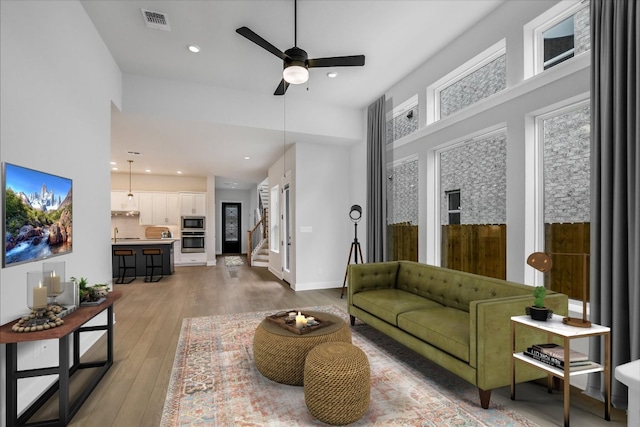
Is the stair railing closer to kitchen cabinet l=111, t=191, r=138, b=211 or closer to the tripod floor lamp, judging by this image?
kitchen cabinet l=111, t=191, r=138, b=211

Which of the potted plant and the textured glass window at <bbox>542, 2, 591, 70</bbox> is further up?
the textured glass window at <bbox>542, 2, 591, 70</bbox>

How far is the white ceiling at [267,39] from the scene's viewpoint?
3.36 meters

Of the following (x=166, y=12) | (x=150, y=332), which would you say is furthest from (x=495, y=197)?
(x=150, y=332)

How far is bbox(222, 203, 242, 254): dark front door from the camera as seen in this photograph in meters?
14.4

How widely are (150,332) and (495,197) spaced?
4361mm

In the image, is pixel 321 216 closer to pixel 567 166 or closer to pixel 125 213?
pixel 567 166

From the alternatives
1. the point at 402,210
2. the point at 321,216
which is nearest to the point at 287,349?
the point at 402,210

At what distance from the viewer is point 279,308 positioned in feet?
16.5

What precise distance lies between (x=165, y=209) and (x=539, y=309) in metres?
10.3

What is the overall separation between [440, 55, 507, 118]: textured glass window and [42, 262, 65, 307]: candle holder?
176 inches

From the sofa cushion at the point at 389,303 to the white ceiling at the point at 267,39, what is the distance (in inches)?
121

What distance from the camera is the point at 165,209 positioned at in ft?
33.5

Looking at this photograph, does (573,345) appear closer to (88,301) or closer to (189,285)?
(88,301)

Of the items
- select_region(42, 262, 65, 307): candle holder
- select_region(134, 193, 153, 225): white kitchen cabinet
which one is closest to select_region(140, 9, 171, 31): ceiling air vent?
select_region(42, 262, 65, 307): candle holder
